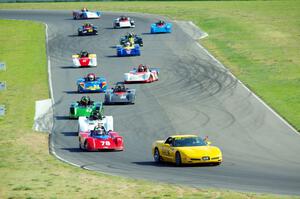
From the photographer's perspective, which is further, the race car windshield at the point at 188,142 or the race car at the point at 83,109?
the race car at the point at 83,109

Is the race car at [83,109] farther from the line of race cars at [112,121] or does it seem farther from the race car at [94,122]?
the race car at [94,122]

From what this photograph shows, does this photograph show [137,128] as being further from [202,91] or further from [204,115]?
[202,91]

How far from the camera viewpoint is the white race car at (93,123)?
165 ft

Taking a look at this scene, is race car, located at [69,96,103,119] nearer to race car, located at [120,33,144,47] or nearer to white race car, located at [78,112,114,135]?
white race car, located at [78,112,114,135]

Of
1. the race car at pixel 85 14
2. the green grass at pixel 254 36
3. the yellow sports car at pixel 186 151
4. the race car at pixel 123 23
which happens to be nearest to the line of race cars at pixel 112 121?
the yellow sports car at pixel 186 151

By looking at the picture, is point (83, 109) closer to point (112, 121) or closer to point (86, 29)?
point (112, 121)

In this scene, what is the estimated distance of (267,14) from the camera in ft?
363

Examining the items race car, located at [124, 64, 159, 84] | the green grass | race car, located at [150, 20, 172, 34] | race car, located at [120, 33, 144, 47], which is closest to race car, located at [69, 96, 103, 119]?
the green grass

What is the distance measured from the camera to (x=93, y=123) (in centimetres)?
5041

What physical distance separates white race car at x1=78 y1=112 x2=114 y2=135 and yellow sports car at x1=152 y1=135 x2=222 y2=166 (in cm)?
805

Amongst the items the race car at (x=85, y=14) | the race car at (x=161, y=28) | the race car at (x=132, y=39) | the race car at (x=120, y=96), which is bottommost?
the race car at (x=120, y=96)

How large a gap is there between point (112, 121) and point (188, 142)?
1028 centimetres

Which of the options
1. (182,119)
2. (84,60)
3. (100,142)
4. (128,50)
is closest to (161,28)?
(128,50)

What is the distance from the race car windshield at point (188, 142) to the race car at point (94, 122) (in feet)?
29.2
